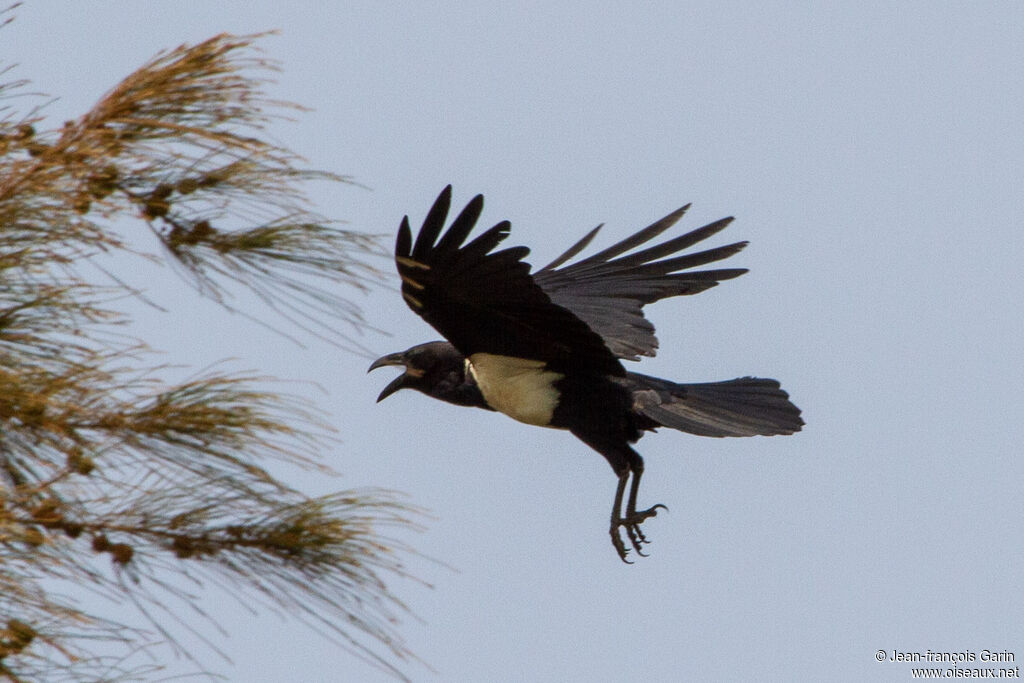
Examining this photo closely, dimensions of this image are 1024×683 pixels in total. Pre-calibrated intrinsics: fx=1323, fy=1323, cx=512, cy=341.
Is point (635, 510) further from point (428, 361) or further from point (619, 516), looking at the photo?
point (428, 361)

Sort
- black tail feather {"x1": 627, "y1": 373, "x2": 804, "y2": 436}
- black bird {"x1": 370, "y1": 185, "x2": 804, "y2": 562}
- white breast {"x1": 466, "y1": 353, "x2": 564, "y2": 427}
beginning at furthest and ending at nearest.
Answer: black tail feather {"x1": 627, "y1": 373, "x2": 804, "y2": 436}, white breast {"x1": 466, "y1": 353, "x2": 564, "y2": 427}, black bird {"x1": 370, "y1": 185, "x2": 804, "y2": 562}

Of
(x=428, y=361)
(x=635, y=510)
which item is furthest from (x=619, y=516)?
(x=428, y=361)

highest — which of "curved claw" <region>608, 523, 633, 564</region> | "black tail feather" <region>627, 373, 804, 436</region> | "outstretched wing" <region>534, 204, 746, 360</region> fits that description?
"outstretched wing" <region>534, 204, 746, 360</region>

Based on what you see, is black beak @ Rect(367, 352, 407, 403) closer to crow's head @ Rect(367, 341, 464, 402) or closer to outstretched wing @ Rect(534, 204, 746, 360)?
crow's head @ Rect(367, 341, 464, 402)

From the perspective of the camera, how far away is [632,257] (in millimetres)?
5594

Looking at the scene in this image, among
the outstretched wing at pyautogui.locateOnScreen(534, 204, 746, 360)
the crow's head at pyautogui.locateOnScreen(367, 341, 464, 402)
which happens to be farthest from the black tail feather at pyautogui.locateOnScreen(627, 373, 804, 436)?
the crow's head at pyautogui.locateOnScreen(367, 341, 464, 402)

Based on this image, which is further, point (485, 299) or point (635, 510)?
point (635, 510)

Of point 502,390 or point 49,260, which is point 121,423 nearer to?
point 49,260

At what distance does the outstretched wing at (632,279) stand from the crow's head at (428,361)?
1.59 ft

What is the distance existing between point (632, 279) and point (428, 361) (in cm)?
93

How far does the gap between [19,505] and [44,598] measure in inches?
6.3

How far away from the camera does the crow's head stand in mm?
5230

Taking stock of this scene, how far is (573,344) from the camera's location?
15.3 feet

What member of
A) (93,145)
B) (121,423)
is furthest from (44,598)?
(93,145)
